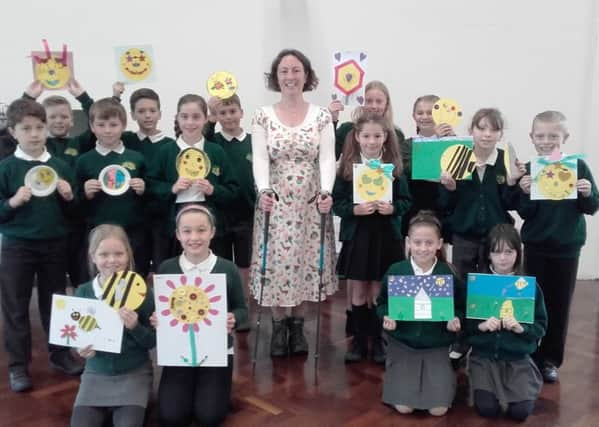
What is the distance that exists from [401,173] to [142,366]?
161 cm

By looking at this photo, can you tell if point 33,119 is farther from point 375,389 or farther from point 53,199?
point 375,389

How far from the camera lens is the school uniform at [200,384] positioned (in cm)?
235

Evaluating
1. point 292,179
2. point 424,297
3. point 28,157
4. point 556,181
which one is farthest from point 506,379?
point 28,157

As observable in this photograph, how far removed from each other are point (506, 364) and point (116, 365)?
5.79 feet

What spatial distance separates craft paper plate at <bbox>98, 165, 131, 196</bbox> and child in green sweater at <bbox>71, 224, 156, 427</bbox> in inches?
16.7

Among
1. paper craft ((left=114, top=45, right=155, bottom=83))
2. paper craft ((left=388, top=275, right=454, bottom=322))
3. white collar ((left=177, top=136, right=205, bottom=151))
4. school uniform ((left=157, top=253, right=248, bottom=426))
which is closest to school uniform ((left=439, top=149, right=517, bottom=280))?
paper craft ((left=388, top=275, right=454, bottom=322))

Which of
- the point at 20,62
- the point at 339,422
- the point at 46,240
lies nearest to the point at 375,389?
the point at 339,422

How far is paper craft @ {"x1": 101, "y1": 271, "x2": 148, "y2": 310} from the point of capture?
2.26m

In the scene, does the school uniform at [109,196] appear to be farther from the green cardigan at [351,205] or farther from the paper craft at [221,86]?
the green cardigan at [351,205]

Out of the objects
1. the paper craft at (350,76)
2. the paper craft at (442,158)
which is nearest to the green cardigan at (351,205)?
the paper craft at (442,158)

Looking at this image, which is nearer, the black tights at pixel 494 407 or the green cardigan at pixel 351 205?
the black tights at pixel 494 407

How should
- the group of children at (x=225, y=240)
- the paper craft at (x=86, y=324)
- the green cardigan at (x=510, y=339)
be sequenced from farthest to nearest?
the green cardigan at (x=510, y=339)
the group of children at (x=225, y=240)
the paper craft at (x=86, y=324)

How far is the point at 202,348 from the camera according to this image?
2.35m

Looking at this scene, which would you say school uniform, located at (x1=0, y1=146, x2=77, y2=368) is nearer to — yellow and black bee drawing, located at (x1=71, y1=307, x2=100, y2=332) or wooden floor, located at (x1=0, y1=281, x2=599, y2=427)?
wooden floor, located at (x1=0, y1=281, x2=599, y2=427)
